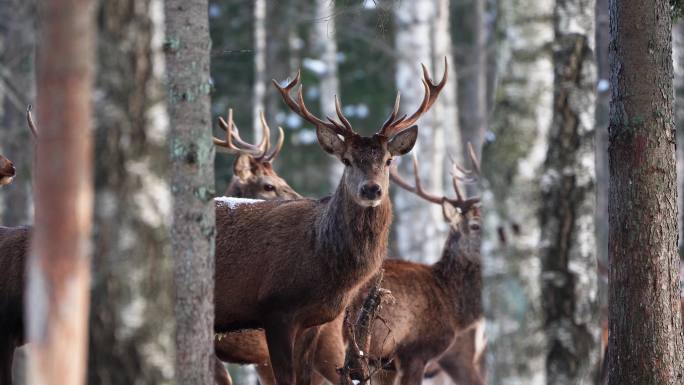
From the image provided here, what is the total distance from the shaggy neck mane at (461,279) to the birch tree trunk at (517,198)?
4.46 metres

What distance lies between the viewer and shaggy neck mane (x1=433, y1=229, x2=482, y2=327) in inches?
409

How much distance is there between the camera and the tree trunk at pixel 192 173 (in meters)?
5.93

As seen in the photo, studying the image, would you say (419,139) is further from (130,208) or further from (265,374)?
(130,208)

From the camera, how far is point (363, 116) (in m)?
26.1

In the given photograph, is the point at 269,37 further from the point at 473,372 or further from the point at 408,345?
the point at 408,345

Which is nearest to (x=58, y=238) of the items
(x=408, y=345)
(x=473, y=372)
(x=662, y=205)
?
(x=662, y=205)

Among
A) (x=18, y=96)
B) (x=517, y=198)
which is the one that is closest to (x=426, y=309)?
(x=517, y=198)

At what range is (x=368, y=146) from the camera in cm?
823

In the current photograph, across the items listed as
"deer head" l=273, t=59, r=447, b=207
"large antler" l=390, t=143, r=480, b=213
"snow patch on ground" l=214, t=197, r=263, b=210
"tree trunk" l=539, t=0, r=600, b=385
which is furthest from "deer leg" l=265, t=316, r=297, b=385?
"large antler" l=390, t=143, r=480, b=213

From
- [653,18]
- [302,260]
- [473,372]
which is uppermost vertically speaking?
[653,18]

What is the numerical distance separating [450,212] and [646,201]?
460 cm

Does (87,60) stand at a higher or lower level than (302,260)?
higher

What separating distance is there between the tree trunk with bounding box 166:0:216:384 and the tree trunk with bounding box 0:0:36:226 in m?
10.2

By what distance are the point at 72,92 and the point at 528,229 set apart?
2.73 m
